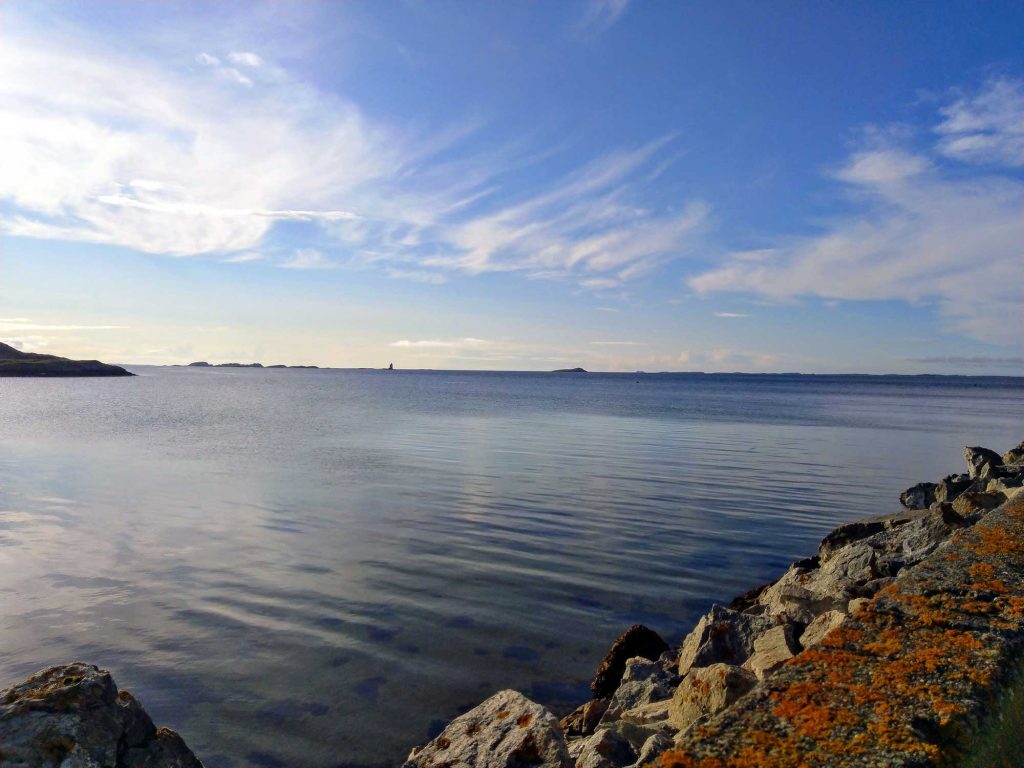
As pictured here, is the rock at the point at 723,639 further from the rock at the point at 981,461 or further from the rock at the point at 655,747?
the rock at the point at 981,461

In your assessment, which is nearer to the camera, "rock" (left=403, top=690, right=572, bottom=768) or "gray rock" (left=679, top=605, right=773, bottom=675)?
"rock" (left=403, top=690, right=572, bottom=768)

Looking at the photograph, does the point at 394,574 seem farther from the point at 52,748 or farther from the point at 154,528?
the point at 52,748

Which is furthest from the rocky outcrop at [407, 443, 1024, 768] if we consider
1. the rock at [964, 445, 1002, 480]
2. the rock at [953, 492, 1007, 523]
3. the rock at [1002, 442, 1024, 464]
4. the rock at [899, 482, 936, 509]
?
the rock at [1002, 442, 1024, 464]

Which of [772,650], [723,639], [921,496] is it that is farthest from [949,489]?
[772,650]

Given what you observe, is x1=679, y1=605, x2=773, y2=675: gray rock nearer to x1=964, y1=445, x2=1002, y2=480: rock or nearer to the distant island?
x1=964, y1=445, x2=1002, y2=480: rock

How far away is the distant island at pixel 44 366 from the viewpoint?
15212cm

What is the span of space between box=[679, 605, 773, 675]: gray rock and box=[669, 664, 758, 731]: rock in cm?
153

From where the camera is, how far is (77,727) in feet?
13.4

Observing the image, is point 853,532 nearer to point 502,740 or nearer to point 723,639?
point 723,639

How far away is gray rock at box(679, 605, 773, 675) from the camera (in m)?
6.88

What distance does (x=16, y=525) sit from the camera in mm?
15844

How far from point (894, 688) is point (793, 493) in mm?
19024

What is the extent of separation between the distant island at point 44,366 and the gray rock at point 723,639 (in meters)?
184

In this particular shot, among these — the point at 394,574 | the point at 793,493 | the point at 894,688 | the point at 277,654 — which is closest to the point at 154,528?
the point at 394,574
